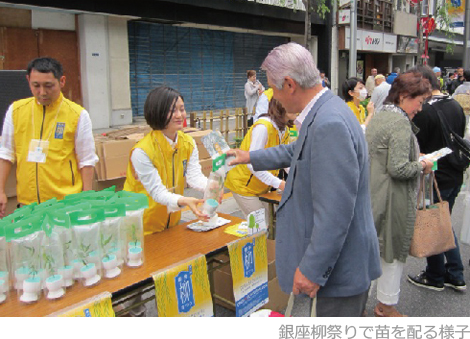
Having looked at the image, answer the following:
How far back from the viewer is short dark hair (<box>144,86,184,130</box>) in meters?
2.66

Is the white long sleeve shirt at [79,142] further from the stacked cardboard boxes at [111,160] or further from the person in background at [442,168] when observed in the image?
the person in background at [442,168]

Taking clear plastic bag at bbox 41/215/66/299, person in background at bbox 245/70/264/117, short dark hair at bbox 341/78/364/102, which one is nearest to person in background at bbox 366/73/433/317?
clear plastic bag at bbox 41/215/66/299

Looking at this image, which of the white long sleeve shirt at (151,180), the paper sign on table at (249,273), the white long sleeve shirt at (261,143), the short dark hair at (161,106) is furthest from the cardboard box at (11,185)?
the paper sign on table at (249,273)

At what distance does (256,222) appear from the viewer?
2852 mm

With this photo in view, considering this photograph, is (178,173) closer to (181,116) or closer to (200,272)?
(181,116)

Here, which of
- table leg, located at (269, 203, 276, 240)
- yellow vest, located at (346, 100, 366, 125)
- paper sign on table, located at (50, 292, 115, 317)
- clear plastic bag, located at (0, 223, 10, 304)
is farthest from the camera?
yellow vest, located at (346, 100, 366, 125)

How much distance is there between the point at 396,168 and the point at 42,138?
7.70 feet

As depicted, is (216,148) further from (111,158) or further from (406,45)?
(406,45)

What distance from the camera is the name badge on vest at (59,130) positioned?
2.97m

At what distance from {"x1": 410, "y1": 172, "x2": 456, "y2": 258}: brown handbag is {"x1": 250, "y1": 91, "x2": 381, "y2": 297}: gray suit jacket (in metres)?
1.22

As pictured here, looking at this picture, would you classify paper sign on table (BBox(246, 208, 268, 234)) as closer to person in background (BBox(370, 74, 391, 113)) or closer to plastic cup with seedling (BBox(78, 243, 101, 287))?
plastic cup with seedling (BBox(78, 243, 101, 287))

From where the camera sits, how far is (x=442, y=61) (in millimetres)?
34219

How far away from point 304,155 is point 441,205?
1.84 m

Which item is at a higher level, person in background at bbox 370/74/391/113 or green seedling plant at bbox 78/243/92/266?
person in background at bbox 370/74/391/113
